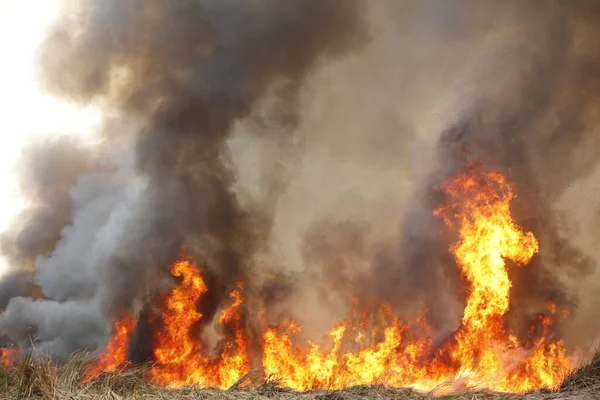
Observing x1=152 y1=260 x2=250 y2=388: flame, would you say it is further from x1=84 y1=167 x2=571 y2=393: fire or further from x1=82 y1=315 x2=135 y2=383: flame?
x1=82 y1=315 x2=135 y2=383: flame

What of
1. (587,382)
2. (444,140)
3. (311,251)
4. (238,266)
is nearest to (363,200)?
(311,251)

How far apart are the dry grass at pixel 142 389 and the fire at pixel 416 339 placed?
4035 millimetres

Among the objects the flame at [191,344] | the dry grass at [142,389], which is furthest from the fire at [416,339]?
the dry grass at [142,389]

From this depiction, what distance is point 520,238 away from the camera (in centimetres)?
1530

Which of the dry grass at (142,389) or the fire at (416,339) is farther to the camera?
the fire at (416,339)

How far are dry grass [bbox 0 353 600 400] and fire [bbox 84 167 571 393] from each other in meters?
4.04

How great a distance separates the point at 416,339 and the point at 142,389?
12619 mm

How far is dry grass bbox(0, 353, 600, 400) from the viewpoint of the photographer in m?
5.76

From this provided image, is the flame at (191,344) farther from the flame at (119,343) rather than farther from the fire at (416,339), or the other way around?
the flame at (119,343)

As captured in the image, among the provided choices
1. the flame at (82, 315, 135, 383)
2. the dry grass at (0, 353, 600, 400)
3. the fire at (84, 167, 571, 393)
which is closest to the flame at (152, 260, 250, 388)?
→ the fire at (84, 167, 571, 393)

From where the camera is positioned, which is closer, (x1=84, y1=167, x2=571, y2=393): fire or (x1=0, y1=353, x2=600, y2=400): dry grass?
(x1=0, y1=353, x2=600, y2=400): dry grass

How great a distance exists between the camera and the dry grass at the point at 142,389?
18.9 feet

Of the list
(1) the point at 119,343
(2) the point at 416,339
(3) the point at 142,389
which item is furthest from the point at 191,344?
(3) the point at 142,389

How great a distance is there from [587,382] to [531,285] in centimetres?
1103
